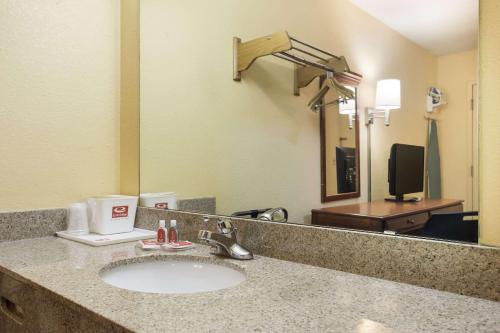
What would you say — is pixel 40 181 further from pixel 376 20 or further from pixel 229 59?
pixel 376 20

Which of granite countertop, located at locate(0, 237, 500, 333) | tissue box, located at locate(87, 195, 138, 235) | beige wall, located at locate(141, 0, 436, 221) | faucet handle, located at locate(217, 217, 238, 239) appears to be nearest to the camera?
granite countertop, located at locate(0, 237, 500, 333)

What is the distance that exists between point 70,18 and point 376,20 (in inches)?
46.2

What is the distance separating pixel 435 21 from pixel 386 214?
46cm

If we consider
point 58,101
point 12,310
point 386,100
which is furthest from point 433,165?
point 58,101

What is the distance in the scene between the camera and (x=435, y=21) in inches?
34.2

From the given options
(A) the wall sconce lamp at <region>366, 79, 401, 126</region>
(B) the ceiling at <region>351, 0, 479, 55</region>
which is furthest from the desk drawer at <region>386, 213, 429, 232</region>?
(B) the ceiling at <region>351, 0, 479, 55</region>

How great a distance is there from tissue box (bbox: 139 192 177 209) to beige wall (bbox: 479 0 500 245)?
1072mm

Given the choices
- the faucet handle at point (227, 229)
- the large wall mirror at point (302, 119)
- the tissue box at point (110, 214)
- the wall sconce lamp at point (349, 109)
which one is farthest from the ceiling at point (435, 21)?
the tissue box at point (110, 214)

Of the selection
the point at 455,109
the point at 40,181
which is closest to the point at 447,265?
the point at 455,109

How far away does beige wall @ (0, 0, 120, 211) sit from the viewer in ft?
4.41

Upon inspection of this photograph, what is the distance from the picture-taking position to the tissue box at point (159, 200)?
1523 millimetres

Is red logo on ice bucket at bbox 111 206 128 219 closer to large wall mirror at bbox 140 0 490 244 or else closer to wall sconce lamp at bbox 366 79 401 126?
large wall mirror at bbox 140 0 490 244

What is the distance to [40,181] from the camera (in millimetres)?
1408

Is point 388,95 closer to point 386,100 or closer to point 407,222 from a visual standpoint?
point 386,100
